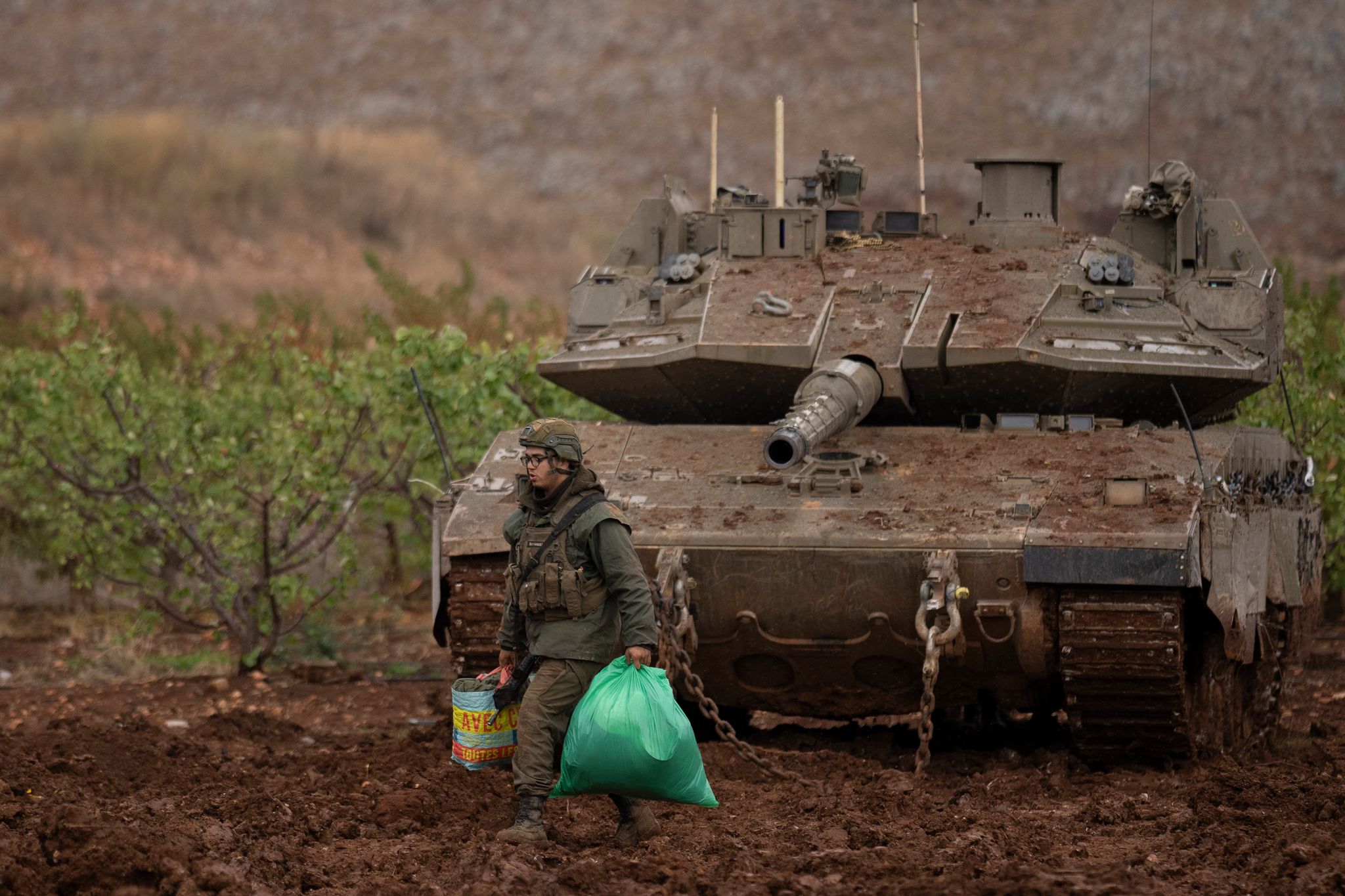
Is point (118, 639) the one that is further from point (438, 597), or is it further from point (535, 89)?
Answer: point (535, 89)

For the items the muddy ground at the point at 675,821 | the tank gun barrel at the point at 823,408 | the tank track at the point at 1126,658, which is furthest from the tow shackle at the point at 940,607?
the tank gun barrel at the point at 823,408

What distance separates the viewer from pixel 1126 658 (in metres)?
8.35

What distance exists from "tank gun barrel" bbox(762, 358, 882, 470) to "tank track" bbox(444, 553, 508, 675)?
131 cm

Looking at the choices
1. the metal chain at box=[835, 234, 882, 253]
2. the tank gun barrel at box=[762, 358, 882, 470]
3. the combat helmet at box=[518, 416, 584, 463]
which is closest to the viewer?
the combat helmet at box=[518, 416, 584, 463]

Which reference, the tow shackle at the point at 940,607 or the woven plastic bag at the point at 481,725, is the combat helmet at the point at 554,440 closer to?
the woven plastic bag at the point at 481,725

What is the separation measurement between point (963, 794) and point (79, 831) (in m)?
3.63

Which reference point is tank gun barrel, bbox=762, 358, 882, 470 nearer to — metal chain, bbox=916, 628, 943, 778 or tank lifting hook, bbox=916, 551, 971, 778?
tank lifting hook, bbox=916, 551, 971, 778

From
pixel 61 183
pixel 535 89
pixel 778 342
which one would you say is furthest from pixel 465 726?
pixel 535 89

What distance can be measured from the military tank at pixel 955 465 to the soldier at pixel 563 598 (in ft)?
3.88

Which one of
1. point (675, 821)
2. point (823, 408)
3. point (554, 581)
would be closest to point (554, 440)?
point (554, 581)

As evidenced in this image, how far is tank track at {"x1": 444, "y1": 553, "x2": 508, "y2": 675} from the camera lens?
886cm

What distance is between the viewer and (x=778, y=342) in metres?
10.0

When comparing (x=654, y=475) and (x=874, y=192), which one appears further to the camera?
(x=874, y=192)

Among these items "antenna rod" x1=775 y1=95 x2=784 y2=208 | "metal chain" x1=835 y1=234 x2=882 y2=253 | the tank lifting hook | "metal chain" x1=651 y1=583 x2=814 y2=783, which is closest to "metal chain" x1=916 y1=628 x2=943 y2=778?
the tank lifting hook
